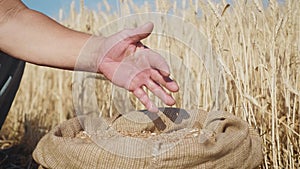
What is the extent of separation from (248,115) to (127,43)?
0.46m

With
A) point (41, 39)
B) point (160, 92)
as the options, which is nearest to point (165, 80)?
point (160, 92)

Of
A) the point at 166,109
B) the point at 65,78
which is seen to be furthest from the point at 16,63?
the point at 65,78

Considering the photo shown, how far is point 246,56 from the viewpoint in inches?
52.2

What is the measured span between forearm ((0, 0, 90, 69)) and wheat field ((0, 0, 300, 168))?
35cm

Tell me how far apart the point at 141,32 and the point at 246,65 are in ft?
1.45

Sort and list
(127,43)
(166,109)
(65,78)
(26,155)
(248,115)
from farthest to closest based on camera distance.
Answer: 1. (65,78)
2. (26,155)
3. (248,115)
4. (166,109)
5. (127,43)

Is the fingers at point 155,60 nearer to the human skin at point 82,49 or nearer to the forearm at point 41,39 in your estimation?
the human skin at point 82,49

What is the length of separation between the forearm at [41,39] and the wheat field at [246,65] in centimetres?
35

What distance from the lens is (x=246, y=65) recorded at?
4.29ft

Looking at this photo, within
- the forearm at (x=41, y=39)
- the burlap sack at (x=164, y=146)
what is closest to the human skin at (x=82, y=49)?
the forearm at (x=41, y=39)

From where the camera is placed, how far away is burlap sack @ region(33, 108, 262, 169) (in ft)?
2.87

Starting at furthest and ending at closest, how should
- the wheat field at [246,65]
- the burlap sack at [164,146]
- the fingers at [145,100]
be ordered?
the wheat field at [246,65]
the fingers at [145,100]
the burlap sack at [164,146]

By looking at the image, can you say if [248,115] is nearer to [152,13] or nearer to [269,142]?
[269,142]

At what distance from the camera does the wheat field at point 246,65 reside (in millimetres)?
1223
